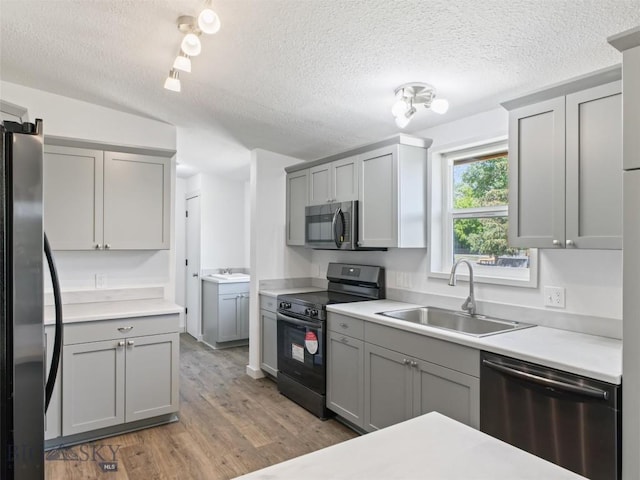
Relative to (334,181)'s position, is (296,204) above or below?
below

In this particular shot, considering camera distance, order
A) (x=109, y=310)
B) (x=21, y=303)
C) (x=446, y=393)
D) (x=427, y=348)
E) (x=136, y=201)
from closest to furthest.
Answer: (x=21, y=303)
(x=446, y=393)
(x=427, y=348)
(x=109, y=310)
(x=136, y=201)

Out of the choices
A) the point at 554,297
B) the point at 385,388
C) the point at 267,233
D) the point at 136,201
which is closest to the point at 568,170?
the point at 554,297

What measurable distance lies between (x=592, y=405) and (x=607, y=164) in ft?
3.34

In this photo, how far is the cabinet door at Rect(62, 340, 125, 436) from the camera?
8.95 feet

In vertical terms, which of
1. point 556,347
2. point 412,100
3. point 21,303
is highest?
point 412,100

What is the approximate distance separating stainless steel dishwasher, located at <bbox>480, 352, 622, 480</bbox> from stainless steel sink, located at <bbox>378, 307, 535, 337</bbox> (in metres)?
0.45

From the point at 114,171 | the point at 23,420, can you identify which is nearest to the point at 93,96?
the point at 114,171

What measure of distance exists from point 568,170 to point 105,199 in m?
3.11

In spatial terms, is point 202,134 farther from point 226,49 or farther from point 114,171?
point 226,49

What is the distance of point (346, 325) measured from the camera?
9.68ft

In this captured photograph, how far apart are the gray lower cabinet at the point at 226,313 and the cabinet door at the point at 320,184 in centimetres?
191

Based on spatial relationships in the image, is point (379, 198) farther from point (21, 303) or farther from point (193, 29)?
point (21, 303)

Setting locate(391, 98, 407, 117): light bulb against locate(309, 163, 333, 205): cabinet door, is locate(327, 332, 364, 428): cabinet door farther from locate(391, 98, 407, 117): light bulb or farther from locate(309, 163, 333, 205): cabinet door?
locate(391, 98, 407, 117): light bulb

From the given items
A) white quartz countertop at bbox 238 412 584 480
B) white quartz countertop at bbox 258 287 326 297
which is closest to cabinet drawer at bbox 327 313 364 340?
white quartz countertop at bbox 258 287 326 297
